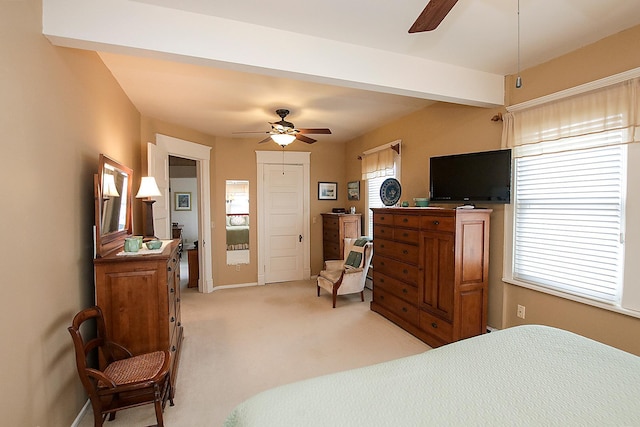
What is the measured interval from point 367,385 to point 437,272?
2.07 meters

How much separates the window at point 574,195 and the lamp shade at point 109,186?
137 inches

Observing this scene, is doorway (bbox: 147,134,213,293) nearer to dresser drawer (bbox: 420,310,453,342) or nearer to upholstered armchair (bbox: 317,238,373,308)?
upholstered armchair (bbox: 317,238,373,308)

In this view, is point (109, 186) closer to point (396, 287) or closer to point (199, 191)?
point (199, 191)

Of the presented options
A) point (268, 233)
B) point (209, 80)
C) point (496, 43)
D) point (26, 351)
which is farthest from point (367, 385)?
point (268, 233)

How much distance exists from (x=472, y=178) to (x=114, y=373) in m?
3.40

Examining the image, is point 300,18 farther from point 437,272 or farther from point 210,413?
point 210,413

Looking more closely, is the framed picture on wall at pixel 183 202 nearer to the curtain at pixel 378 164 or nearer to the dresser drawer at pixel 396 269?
the curtain at pixel 378 164

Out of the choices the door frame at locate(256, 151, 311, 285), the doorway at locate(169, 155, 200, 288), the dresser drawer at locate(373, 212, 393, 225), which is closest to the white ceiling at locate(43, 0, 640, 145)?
the dresser drawer at locate(373, 212, 393, 225)

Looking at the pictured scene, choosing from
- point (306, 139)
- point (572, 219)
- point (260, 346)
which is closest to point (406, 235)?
point (572, 219)

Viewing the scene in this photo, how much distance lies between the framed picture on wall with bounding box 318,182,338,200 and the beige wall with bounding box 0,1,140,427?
391 cm

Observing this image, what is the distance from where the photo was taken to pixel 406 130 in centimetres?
407

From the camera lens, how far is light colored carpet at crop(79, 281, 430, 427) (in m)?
2.16

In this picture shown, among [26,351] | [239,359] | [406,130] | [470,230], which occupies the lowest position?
[239,359]

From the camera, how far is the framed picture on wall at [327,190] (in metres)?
5.75
